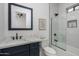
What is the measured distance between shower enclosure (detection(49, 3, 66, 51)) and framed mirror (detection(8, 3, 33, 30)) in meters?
0.27

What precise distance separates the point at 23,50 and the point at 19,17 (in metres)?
0.41

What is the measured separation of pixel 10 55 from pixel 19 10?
1.80ft

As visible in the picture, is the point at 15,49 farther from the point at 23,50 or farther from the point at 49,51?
the point at 49,51

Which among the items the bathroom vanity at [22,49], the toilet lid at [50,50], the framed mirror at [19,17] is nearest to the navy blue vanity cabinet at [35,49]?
the bathroom vanity at [22,49]

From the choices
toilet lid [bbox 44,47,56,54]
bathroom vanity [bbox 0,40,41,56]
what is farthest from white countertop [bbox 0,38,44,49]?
toilet lid [bbox 44,47,56,54]

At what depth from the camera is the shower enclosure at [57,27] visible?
1.19m

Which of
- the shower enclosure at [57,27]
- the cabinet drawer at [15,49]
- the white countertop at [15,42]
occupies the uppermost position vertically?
the shower enclosure at [57,27]

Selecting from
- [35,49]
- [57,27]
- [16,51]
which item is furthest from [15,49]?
[57,27]

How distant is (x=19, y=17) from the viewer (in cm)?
120

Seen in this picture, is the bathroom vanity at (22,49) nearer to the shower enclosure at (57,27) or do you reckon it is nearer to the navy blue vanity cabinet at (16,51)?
the navy blue vanity cabinet at (16,51)

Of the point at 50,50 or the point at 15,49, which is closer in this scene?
the point at 15,49

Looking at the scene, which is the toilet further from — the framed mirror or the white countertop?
the framed mirror

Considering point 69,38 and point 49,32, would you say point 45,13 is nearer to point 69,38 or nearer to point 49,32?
point 49,32

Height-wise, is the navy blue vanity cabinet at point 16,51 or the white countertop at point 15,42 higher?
the white countertop at point 15,42
